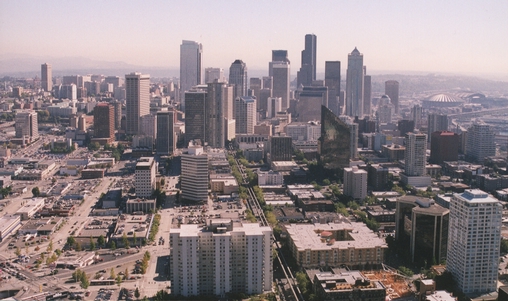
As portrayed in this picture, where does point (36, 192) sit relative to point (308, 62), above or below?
below

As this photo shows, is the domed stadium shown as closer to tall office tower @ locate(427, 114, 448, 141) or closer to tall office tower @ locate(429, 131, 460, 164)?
tall office tower @ locate(427, 114, 448, 141)

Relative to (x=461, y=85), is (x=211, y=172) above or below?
below

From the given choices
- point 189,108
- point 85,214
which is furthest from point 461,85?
point 85,214

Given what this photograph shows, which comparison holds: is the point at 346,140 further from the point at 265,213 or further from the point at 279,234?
the point at 279,234

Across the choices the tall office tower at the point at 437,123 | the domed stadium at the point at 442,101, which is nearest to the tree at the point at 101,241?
the tall office tower at the point at 437,123

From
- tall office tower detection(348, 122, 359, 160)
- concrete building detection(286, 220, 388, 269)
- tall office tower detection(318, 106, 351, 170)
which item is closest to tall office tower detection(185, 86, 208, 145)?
tall office tower detection(318, 106, 351, 170)

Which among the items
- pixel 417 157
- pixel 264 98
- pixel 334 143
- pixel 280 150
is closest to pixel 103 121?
pixel 280 150

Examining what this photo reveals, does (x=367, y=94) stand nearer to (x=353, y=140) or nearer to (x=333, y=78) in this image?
(x=333, y=78)
